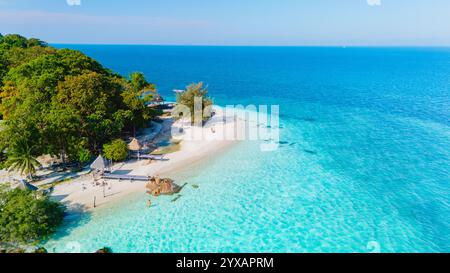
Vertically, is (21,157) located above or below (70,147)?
below

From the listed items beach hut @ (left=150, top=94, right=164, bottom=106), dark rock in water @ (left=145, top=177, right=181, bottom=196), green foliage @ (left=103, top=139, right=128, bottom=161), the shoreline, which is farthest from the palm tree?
beach hut @ (left=150, top=94, right=164, bottom=106)

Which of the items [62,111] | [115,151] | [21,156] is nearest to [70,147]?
[62,111]

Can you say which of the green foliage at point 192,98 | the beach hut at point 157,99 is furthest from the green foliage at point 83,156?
the beach hut at point 157,99

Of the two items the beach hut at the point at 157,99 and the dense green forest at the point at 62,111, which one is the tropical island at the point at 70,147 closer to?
the dense green forest at the point at 62,111

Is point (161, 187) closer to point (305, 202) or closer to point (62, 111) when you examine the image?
point (305, 202)

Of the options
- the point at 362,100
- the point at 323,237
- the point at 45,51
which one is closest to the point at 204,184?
the point at 323,237

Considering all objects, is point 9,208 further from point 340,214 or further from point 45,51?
point 45,51

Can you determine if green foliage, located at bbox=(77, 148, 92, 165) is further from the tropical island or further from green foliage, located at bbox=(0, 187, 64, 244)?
green foliage, located at bbox=(0, 187, 64, 244)
